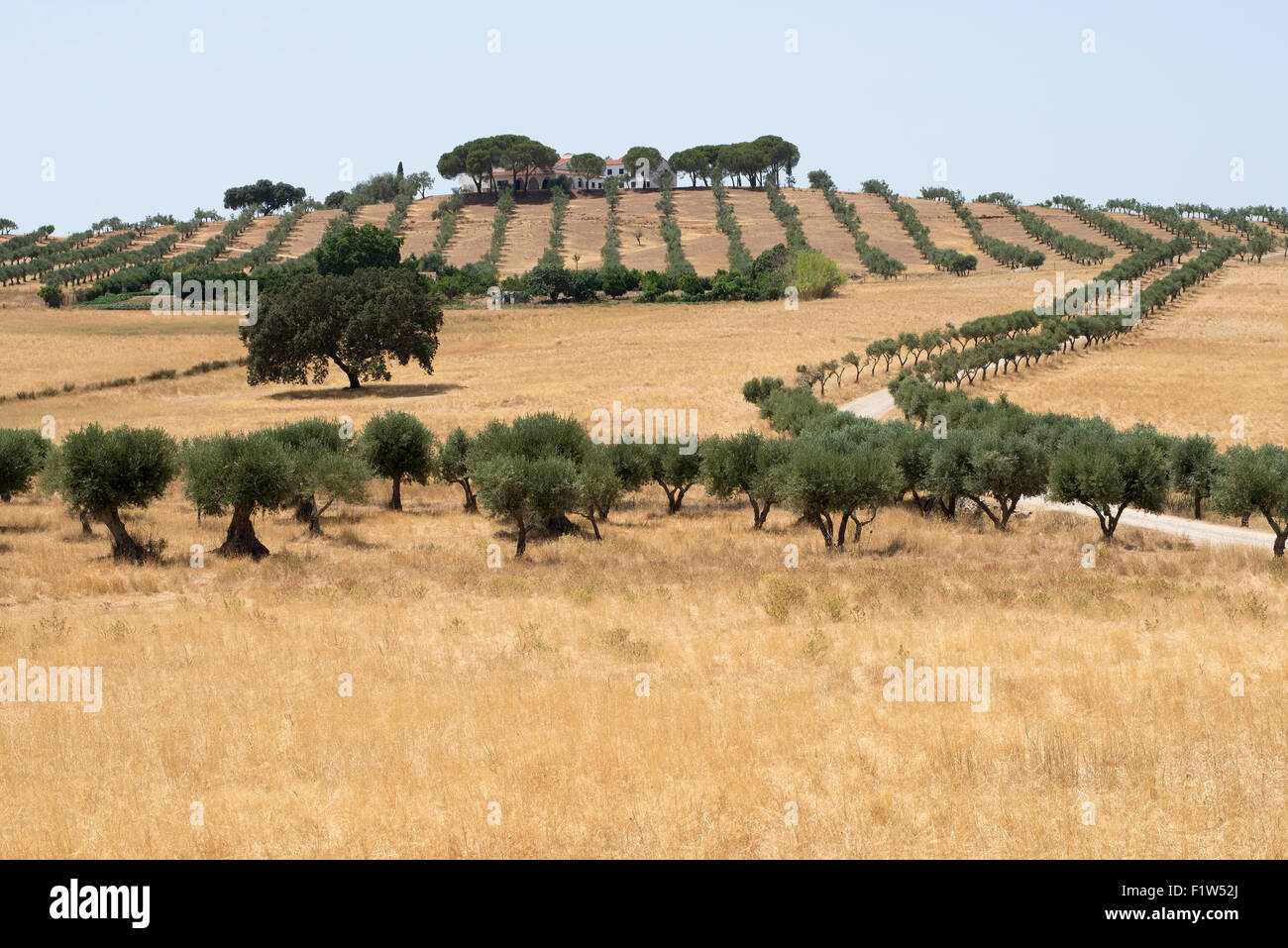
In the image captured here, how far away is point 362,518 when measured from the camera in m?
48.8

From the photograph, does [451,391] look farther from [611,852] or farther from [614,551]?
[611,852]

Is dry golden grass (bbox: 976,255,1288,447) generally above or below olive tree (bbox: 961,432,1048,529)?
above

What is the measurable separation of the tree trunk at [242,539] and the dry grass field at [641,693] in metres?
0.87

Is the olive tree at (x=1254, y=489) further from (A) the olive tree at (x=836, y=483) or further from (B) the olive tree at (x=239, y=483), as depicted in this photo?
(B) the olive tree at (x=239, y=483)

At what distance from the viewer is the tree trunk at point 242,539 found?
126 ft

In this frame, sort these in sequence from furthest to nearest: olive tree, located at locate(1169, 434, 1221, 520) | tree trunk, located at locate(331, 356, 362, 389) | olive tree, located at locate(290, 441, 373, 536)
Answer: tree trunk, located at locate(331, 356, 362, 389) → olive tree, located at locate(1169, 434, 1221, 520) → olive tree, located at locate(290, 441, 373, 536)

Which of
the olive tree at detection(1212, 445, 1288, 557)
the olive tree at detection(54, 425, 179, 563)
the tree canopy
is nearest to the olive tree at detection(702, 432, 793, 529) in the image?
the olive tree at detection(1212, 445, 1288, 557)

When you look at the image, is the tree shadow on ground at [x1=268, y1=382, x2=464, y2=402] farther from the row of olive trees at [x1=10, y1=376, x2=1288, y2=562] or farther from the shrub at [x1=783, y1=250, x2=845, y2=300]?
the shrub at [x1=783, y1=250, x2=845, y2=300]

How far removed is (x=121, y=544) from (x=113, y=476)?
8.30 ft

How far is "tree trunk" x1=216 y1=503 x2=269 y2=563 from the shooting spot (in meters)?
38.3

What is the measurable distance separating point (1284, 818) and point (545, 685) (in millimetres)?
12484

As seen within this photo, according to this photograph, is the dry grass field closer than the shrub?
Yes

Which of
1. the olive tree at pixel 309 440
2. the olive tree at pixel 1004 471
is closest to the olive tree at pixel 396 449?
the olive tree at pixel 309 440

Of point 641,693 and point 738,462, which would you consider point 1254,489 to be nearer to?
point 738,462
